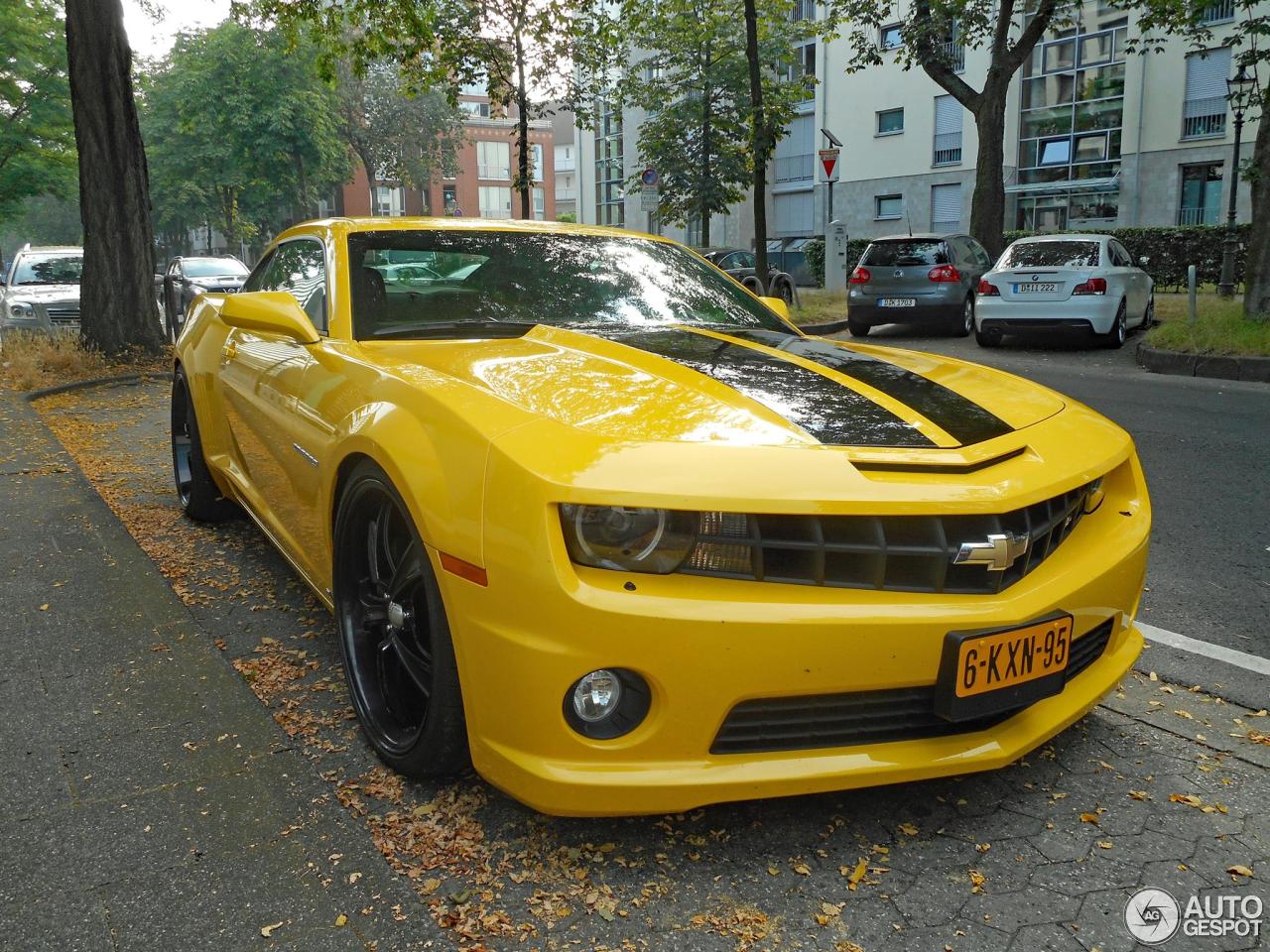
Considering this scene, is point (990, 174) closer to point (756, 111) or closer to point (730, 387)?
point (756, 111)

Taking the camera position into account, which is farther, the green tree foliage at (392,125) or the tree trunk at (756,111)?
the green tree foliage at (392,125)

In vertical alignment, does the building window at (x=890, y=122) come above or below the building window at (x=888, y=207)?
above

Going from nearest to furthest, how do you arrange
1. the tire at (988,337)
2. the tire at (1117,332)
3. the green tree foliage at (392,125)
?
the tire at (1117,332) < the tire at (988,337) < the green tree foliage at (392,125)

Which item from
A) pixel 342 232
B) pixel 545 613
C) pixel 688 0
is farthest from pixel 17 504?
pixel 688 0

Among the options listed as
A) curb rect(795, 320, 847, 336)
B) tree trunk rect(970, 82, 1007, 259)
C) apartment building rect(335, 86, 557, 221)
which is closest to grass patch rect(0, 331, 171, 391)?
curb rect(795, 320, 847, 336)

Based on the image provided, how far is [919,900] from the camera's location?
2.14 metres

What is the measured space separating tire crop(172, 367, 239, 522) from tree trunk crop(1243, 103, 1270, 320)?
39.0 ft

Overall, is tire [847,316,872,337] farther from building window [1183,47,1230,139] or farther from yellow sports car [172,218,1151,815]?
building window [1183,47,1230,139]

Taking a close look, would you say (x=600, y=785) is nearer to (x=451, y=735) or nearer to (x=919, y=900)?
(x=451, y=735)

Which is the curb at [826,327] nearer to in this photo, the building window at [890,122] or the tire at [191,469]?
the tire at [191,469]

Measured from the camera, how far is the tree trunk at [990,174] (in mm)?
17328

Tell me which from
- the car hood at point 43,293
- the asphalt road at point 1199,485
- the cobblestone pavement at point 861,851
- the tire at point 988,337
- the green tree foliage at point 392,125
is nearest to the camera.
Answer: the cobblestone pavement at point 861,851

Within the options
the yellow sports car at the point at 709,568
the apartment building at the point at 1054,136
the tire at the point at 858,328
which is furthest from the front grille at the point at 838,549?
the apartment building at the point at 1054,136

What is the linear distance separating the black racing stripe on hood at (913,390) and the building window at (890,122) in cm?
3646
